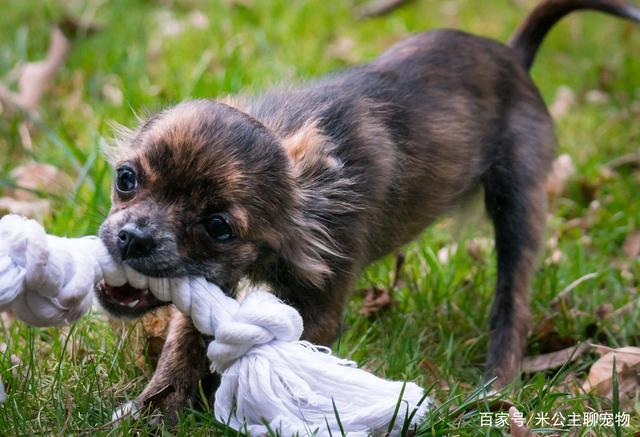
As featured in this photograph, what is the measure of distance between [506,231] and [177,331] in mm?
1851

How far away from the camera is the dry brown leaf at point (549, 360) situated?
13.8 feet

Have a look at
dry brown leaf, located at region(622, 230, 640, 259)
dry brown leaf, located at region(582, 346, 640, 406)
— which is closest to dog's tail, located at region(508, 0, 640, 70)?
dry brown leaf, located at region(622, 230, 640, 259)

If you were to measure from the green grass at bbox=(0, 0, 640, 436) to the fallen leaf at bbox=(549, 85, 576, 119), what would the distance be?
7 centimetres

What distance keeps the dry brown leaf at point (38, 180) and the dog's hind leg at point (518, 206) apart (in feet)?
7.08

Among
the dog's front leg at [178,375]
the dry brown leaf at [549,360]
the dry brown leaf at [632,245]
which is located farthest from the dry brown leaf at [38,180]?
the dry brown leaf at [632,245]

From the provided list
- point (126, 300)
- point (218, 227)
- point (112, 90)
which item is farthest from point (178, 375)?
point (112, 90)

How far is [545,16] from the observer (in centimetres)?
499

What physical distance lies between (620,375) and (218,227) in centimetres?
178

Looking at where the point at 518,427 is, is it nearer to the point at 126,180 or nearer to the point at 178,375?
the point at 178,375

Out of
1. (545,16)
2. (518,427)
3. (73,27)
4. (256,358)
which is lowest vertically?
(73,27)

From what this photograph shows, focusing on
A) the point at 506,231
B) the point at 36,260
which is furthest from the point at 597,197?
the point at 36,260

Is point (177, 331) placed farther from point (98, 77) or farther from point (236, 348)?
point (98, 77)

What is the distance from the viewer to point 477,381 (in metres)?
4.12

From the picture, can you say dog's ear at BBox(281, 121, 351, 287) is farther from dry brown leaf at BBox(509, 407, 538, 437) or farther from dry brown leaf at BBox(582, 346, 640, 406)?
dry brown leaf at BBox(582, 346, 640, 406)
